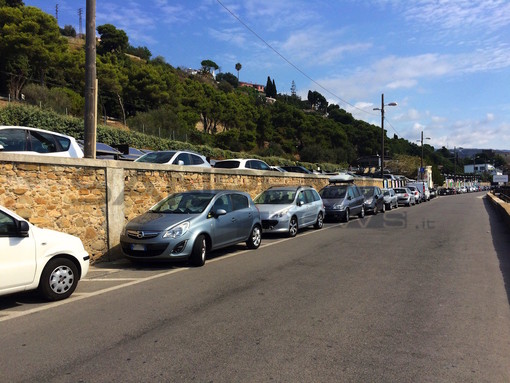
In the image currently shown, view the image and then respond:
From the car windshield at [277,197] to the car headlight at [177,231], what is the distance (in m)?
5.87

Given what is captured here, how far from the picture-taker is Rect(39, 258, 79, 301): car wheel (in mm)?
5863

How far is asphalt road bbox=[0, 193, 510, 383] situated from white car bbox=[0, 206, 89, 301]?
33cm

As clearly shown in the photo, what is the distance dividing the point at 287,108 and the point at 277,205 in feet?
242

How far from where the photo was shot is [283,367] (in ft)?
12.2

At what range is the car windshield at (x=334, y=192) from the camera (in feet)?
62.0

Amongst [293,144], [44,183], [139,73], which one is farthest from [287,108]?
[44,183]

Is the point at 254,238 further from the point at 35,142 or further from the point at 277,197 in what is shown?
the point at 35,142

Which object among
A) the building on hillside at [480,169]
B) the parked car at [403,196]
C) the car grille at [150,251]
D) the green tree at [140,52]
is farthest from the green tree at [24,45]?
the building on hillside at [480,169]

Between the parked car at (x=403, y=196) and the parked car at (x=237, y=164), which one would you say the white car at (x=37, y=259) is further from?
the parked car at (x=403, y=196)

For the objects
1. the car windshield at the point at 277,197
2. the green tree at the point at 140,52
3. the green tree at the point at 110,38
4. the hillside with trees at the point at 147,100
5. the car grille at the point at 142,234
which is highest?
the green tree at the point at 140,52

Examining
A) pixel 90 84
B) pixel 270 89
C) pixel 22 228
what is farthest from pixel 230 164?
pixel 270 89

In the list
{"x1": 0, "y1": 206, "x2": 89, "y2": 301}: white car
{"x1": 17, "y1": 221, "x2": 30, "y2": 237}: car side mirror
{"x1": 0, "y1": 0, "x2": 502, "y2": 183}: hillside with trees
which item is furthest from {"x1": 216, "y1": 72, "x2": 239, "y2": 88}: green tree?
{"x1": 17, "y1": 221, "x2": 30, "y2": 237}: car side mirror

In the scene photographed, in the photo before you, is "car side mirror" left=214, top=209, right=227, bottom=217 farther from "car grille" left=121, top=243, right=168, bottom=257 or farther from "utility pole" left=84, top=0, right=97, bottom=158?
"utility pole" left=84, top=0, right=97, bottom=158

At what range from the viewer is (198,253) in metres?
8.42
